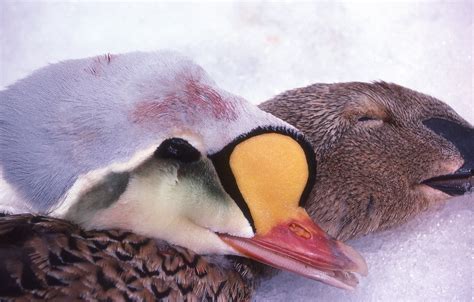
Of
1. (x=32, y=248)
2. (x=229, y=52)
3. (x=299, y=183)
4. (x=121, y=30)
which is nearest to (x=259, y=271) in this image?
(x=299, y=183)

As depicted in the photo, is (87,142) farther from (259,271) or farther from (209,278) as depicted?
(259,271)

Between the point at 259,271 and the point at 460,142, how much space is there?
1.97 ft

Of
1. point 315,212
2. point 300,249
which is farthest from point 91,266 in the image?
point 315,212

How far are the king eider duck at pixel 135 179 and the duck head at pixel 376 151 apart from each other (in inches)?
10.6

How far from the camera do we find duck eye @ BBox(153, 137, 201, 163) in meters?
1.29

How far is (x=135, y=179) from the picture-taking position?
1306 mm

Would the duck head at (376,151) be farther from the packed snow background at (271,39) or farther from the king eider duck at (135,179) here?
the packed snow background at (271,39)

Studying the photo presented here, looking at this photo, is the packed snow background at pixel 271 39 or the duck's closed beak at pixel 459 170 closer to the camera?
the duck's closed beak at pixel 459 170

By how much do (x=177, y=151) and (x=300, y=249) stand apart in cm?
32

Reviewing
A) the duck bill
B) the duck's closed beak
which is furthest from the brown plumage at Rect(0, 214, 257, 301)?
the duck's closed beak

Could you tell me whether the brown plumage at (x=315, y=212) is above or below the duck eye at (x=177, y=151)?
below

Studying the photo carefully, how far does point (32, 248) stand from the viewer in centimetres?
129

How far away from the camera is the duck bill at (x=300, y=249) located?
4.62 feet

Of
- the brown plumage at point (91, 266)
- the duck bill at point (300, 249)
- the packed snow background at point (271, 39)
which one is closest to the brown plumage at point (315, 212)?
the brown plumage at point (91, 266)
